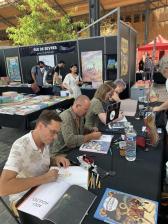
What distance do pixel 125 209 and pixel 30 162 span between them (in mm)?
707

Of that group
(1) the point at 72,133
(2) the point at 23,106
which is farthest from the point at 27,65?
(1) the point at 72,133

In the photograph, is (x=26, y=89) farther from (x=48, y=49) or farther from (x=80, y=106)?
(x=80, y=106)

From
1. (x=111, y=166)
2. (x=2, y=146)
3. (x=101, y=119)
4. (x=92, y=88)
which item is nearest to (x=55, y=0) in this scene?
(x=92, y=88)

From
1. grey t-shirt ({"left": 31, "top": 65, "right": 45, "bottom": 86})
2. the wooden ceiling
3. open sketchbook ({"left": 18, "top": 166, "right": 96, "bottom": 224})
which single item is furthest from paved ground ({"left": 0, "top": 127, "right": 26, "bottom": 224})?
the wooden ceiling

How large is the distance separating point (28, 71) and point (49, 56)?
112cm

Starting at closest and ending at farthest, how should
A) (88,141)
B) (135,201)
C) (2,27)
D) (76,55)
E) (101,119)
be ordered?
(135,201) < (88,141) < (101,119) < (76,55) < (2,27)

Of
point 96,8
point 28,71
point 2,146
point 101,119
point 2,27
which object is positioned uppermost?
point 2,27

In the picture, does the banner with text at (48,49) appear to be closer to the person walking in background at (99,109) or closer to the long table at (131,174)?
the person walking in background at (99,109)

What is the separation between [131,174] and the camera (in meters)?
1.56

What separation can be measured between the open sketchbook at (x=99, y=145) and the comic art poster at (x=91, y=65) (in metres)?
4.26

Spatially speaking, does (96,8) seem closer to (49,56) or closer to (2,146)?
(49,56)

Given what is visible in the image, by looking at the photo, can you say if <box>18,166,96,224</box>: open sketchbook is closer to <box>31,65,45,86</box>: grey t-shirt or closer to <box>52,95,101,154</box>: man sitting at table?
<box>52,95,101,154</box>: man sitting at table

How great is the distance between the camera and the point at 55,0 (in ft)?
42.8

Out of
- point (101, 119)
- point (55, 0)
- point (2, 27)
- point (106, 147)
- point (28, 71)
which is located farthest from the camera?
point (2, 27)
